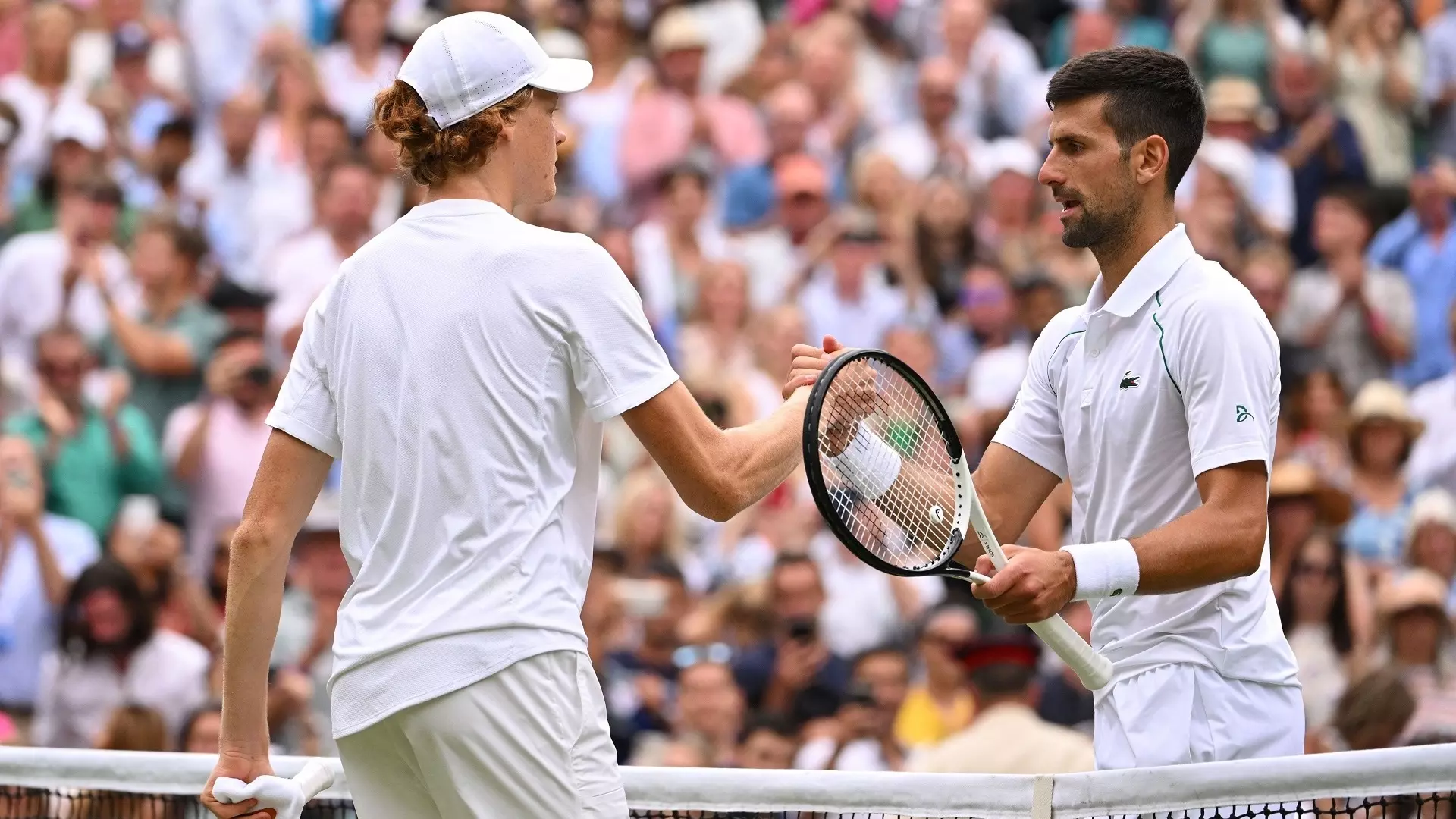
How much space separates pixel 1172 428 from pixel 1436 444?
5.07 meters

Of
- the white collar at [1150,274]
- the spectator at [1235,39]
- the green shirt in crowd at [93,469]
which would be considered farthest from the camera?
the spectator at [1235,39]

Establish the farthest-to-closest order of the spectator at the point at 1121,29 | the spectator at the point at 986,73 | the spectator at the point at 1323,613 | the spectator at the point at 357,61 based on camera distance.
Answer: the spectator at the point at 357,61, the spectator at the point at 1121,29, the spectator at the point at 986,73, the spectator at the point at 1323,613

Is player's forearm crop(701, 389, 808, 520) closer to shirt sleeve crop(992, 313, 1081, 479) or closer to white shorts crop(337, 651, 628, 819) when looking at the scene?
white shorts crop(337, 651, 628, 819)

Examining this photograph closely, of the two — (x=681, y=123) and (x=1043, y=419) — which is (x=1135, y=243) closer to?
(x=1043, y=419)

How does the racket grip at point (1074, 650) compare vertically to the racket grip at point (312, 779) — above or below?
above

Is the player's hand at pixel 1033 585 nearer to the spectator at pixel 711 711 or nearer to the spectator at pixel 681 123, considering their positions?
the spectator at pixel 711 711

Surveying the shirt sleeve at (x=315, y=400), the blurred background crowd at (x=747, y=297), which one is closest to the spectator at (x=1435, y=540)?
the blurred background crowd at (x=747, y=297)

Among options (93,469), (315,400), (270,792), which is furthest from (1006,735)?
(93,469)

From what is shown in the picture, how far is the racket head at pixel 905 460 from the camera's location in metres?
3.60

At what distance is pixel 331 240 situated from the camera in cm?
989

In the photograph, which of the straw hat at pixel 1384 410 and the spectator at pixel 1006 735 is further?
the straw hat at pixel 1384 410

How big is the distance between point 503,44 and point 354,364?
57 cm

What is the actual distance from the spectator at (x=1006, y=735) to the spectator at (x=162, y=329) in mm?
4049

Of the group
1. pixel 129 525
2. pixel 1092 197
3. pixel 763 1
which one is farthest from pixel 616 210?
pixel 1092 197
